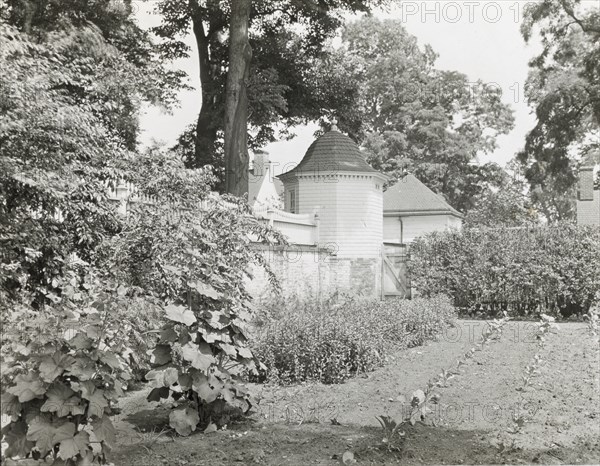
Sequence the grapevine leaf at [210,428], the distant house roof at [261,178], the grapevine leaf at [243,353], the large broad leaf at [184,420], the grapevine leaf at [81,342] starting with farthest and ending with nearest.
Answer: the distant house roof at [261,178], the grapevine leaf at [243,353], the grapevine leaf at [210,428], the large broad leaf at [184,420], the grapevine leaf at [81,342]

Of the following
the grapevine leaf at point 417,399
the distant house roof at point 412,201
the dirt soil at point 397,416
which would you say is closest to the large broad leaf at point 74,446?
the dirt soil at point 397,416

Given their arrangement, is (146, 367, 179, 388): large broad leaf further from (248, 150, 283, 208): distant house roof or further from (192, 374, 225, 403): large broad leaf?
(248, 150, 283, 208): distant house roof

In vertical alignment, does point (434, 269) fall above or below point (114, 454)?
above

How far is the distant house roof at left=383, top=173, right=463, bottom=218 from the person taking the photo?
3981 centimetres

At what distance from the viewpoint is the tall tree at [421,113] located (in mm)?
45469

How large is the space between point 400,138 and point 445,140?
3.56m

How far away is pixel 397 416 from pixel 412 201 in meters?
34.5

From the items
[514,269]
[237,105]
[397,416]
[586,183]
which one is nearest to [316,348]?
[397,416]

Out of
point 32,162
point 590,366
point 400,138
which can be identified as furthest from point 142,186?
point 400,138

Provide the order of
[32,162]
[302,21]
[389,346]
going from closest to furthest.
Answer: [32,162] < [389,346] < [302,21]

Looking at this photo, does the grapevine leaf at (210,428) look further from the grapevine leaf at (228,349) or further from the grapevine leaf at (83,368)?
the grapevine leaf at (83,368)

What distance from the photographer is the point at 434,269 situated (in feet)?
70.0

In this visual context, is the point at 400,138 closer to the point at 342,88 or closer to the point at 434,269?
the point at 342,88

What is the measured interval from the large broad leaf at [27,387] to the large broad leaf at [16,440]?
0.25 m
